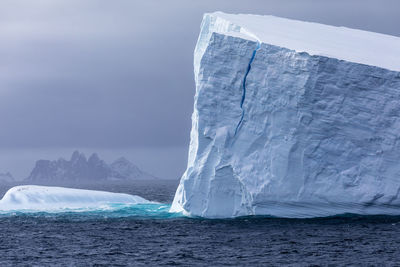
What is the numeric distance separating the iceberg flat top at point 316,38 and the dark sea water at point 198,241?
5538 millimetres

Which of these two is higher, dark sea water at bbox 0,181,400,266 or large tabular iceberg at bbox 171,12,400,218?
large tabular iceberg at bbox 171,12,400,218

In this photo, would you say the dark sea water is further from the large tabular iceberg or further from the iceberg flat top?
the iceberg flat top

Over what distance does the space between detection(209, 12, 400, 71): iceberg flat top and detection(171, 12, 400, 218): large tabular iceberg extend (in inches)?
7.2

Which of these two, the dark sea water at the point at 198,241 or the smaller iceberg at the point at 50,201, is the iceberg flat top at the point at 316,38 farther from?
the smaller iceberg at the point at 50,201

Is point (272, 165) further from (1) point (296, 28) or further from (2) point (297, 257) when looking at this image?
(1) point (296, 28)

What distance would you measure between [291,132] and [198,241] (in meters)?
5.39

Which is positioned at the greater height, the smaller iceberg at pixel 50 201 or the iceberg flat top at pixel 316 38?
the iceberg flat top at pixel 316 38

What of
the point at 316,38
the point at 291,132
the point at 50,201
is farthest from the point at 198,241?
the point at 50,201

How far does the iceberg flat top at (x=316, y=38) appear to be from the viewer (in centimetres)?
2283

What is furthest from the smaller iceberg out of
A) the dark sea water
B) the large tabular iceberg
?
the large tabular iceberg

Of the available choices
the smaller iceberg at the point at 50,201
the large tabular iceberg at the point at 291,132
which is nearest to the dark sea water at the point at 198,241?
the large tabular iceberg at the point at 291,132

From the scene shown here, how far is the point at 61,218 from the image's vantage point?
24.7m

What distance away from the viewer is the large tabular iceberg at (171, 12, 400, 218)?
850 inches

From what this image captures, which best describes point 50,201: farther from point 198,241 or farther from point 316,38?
point 316,38
